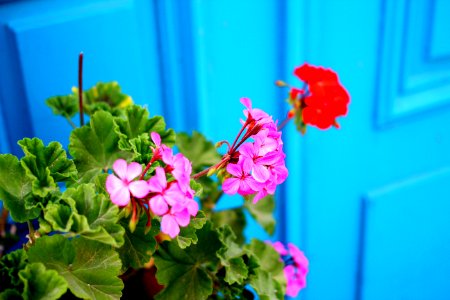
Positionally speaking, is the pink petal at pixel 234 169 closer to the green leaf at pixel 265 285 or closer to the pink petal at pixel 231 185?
the pink petal at pixel 231 185

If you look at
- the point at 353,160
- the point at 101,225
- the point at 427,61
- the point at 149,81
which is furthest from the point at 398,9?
the point at 101,225

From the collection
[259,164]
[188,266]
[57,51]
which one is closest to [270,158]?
[259,164]

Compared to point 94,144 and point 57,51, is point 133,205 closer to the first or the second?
point 94,144

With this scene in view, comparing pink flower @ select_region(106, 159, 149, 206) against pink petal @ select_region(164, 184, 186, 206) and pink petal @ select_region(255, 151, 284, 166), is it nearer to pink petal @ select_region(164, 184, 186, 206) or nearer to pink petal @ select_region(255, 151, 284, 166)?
pink petal @ select_region(164, 184, 186, 206)

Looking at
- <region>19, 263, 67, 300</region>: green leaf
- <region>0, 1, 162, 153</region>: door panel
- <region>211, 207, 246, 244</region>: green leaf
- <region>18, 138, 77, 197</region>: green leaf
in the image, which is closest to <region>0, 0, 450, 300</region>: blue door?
<region>0, 1, 162, 153</region>: door panel

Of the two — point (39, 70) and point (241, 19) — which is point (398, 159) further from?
point (39, 70)

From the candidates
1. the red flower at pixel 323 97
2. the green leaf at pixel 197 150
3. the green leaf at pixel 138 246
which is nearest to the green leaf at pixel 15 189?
the green leaf at pixel 138 246
